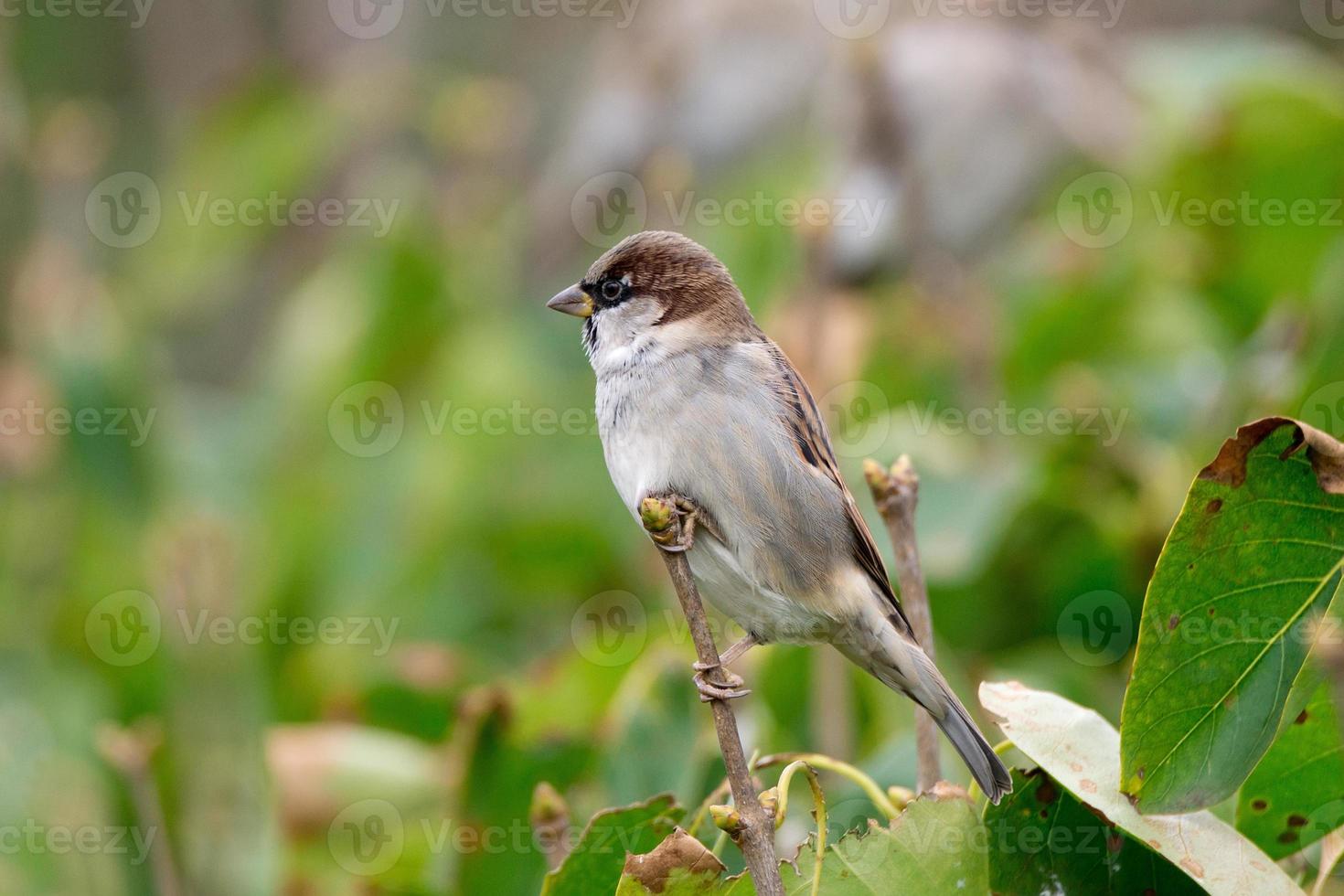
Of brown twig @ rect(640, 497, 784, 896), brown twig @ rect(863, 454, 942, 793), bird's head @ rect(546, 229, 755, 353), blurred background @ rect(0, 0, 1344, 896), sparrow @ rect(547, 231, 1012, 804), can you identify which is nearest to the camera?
brown twig @ rect(640, 497, 784, 896)

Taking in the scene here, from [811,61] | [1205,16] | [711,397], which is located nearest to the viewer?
[711,397]

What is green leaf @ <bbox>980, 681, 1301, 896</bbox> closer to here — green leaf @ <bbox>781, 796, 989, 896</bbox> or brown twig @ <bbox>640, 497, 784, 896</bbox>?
green leaf @ <bbox>781, 796, 989, 896</bbox>

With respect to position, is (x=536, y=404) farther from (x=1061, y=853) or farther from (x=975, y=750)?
(x=1061, y=853)

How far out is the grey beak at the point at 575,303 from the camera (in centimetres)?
185

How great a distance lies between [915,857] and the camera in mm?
1113

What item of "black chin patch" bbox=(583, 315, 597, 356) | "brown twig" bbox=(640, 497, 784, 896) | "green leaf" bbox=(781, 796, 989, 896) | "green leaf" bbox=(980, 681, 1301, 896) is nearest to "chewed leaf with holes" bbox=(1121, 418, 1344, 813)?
"green leaf" bbox=(980, 681, 1301, 896)

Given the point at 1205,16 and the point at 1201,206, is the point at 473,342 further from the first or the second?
the point at 1205,16

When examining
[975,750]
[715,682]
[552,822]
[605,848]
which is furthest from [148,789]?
[975,750]

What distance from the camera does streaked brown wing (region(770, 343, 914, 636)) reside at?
1727mm

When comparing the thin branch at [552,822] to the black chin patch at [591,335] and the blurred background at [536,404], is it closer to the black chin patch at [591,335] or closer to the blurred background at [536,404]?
the blurred background at [536,404]

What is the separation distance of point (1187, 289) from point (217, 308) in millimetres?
3756

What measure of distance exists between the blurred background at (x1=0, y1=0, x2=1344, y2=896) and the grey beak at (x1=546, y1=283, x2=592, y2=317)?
0.46m

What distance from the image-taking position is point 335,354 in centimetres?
331

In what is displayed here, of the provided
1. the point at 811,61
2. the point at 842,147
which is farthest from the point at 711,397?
the point at 811,61
